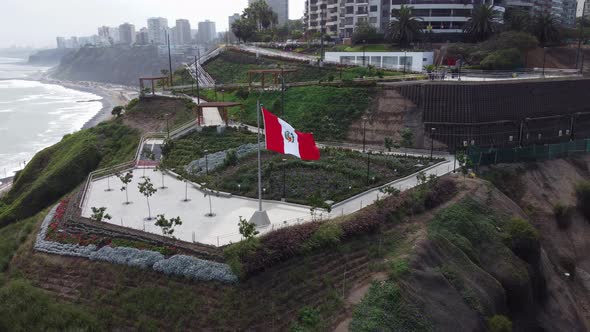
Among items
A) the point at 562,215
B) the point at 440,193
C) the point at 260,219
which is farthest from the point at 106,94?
the point at 562,215

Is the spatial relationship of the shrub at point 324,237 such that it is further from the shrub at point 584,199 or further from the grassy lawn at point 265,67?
the grassy lawn at point 265,67

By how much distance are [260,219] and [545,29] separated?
58.6 metres

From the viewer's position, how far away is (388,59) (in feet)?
207

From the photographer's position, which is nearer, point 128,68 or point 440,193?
point 440,193

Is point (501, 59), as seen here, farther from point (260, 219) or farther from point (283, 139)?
point (260, 219)

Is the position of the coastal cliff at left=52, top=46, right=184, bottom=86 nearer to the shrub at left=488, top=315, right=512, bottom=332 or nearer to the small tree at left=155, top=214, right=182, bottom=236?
the small tree at left=155, top=214, right=182, bottom=236

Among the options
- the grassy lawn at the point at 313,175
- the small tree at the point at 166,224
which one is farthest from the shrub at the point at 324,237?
the small tree at the point at 166,224

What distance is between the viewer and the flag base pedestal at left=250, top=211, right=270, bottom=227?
78.3 ft

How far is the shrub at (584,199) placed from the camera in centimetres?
3456

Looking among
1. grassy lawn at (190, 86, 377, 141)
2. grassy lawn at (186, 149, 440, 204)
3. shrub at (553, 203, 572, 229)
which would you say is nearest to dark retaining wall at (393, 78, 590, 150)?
grassy lawn at (190, 86, 377, 141)

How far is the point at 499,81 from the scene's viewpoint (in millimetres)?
44312

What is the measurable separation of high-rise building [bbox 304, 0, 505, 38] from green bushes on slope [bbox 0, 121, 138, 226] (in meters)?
41.4

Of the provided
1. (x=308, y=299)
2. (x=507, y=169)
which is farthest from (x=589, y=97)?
(x=308, y=299)

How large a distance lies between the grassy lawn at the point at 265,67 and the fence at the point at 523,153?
671 inches
